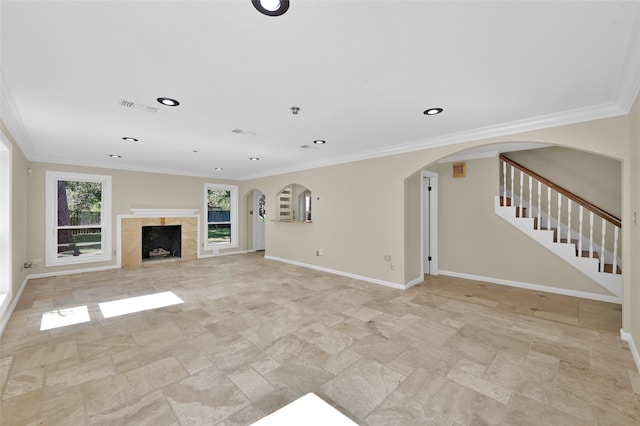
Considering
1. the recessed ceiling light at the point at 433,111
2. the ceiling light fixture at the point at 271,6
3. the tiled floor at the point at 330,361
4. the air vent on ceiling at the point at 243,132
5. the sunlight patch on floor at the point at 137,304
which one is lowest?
the tiled floor at the point at 330,361

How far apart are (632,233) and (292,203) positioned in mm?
6860

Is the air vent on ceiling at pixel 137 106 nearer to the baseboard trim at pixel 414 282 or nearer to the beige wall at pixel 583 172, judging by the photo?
the baseboard trim at pixel 414 282

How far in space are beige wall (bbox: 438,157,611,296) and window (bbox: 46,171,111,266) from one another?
7.82m

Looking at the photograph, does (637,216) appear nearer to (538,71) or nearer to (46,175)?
(538,71)

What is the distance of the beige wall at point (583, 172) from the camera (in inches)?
185

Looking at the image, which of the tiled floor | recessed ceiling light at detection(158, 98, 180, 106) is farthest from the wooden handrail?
recessed ceiling light at detection(158, 98, 180, 106)

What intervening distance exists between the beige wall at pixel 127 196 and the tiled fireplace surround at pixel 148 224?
16 centimetres

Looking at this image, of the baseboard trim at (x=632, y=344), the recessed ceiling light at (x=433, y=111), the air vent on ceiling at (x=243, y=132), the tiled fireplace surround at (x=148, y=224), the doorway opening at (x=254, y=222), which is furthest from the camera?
the doorway opening at (x=254, y=222)

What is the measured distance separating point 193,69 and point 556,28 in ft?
8.64

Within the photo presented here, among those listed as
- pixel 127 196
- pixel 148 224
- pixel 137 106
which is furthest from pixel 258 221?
pixel 137 106

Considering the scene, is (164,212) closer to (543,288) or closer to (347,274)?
(347,274)

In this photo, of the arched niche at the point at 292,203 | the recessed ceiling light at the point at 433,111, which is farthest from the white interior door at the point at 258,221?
the recessed ceiling light at the point at 433,111

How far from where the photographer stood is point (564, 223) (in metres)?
5.09

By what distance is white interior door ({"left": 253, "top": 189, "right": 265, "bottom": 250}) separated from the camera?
9586 millimetres
